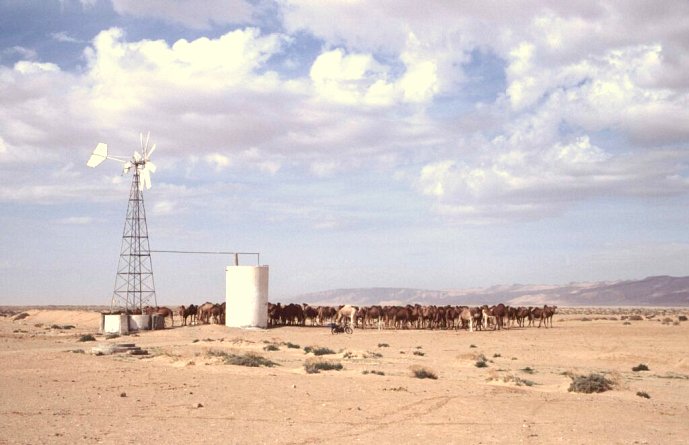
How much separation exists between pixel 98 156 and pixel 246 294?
40.4ft

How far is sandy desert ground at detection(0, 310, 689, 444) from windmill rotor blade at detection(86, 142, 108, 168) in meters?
16.2

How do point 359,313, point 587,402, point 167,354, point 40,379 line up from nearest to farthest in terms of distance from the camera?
point 587,402 → point 40,379 → point 167,354 → point 359,313

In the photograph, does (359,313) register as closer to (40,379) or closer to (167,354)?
(167,354)

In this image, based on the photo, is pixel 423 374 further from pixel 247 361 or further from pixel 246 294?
pixel 246 294

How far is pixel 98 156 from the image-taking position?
43.2 metres

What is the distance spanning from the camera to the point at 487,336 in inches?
1665

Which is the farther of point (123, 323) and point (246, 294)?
point (246, 294)

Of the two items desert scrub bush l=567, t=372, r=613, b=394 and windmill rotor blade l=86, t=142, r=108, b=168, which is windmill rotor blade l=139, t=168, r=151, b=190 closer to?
windmill rotor blade l=86, t=142, r=108, b=168

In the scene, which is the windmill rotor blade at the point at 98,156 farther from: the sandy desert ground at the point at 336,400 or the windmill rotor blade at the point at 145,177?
the sandy desert ground at the point at 336,400

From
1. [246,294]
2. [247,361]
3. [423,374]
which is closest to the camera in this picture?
[423,374]

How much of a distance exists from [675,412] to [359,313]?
37303mm

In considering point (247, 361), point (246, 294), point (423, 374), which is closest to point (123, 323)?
point (246, 294)

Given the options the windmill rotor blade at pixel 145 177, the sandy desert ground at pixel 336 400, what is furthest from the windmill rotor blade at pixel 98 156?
the sandy desert ground at pixel 336 400

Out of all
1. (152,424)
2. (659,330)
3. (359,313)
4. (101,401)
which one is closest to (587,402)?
(152,424)
